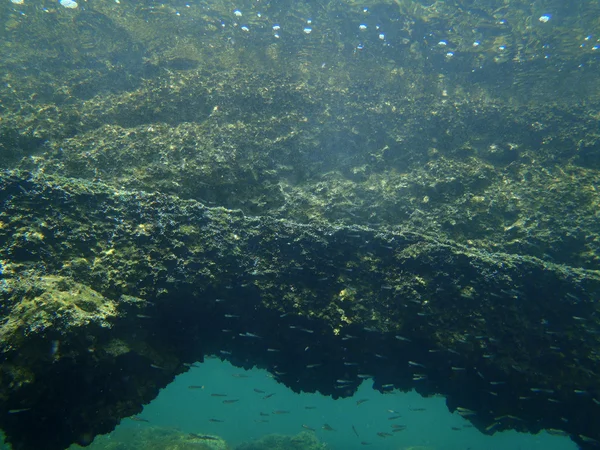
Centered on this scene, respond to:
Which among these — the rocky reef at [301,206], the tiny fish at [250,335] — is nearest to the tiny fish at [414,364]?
the rocky reef at [301,206]

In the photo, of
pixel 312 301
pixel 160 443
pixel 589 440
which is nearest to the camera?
pixel 589 440

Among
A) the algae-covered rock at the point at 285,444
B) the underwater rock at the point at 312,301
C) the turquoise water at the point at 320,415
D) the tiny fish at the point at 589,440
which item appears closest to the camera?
the underwater rock at the point at 312,301

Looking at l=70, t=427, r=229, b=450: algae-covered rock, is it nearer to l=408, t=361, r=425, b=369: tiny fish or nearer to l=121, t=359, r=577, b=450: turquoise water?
l=408, t=361, r=425, b=369: tiny fish

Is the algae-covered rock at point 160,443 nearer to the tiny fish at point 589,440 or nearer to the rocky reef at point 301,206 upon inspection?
the rocky reef at point 301,206

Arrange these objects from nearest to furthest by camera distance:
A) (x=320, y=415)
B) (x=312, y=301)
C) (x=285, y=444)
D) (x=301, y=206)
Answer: (x=312, y=301)
(x=301, y=206)
(x=285, y=444)
(x=320, y=415)

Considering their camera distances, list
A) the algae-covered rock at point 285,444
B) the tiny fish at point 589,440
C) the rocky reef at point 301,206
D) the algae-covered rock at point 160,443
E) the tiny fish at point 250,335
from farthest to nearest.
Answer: the algae-covered rock at point 285,444
the algae-covered rock at point 160,443
the tiny fish at point 250,335
the tiny fish at point 589,440
the rocky reef at point 301,206

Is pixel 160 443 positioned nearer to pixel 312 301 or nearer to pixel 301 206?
pixel 301 206

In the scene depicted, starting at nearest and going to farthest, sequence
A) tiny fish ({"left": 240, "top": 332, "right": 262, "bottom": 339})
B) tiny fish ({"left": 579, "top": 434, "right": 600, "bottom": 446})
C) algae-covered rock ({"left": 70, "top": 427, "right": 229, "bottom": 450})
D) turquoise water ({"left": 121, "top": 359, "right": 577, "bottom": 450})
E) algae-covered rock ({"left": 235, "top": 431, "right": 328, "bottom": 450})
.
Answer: tiny fish ({"left": 579, "top": 434, "right": 600, "bottom": 446}) < tiny fish ({"left": 240, "top": 332, "right": 262, "bottom": 339}) < algae-covered rock ({"left": 70, "top": 427, "right": 229, "bottom": 450}) < algae-covered rock ({"left": 235, "top": 431, "right": 328, "bottom": 450}) < turquoise water ({"left": 121, "top": 359, "right": 577, "bottom": 450})

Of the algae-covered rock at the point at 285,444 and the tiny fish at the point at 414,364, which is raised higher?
the tiny fish at the point at 414,364

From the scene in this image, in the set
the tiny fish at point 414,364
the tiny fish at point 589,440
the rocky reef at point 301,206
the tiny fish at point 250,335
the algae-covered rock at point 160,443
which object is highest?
the rocky reef at point 301,206

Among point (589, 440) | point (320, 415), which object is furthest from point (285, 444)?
point (320, 415)

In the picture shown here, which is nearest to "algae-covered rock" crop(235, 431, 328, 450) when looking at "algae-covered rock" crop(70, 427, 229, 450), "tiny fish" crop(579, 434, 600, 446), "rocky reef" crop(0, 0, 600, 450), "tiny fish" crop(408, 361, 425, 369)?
"algae-covered rock" crop(70, 427, 229, 450)

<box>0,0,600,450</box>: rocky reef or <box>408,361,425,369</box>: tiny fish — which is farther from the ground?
<box>0,0,600,450</box>: rocky reef

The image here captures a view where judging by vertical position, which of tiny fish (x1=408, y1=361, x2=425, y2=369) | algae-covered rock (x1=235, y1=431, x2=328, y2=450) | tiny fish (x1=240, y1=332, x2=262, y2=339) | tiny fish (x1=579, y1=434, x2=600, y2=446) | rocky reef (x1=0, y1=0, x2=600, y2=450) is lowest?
algae-covered rock (x1=235, y1=431, x2=328, y2=450)
